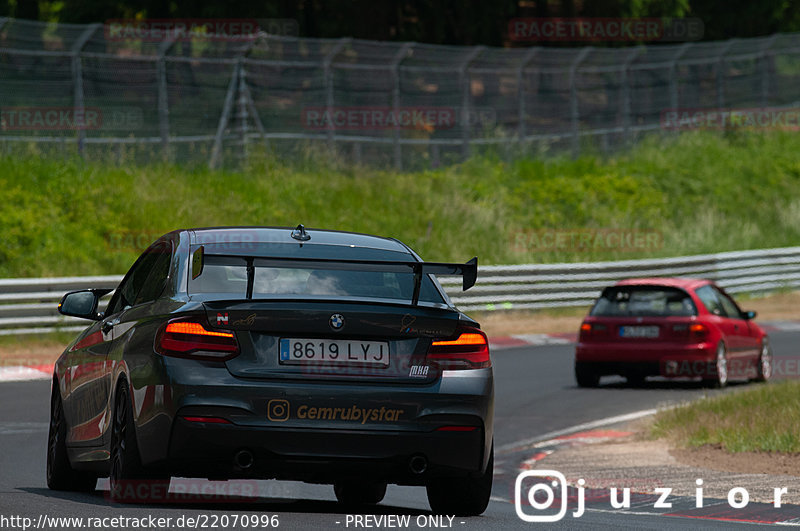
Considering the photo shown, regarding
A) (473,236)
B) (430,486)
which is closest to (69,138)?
(473,236)

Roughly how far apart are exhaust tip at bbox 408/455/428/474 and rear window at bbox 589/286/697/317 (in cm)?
1266

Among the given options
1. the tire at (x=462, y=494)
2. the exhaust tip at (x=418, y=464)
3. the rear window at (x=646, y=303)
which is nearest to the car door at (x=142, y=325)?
the exhaust tip at (x=418, y=464)

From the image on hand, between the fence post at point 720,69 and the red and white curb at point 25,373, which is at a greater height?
the fence post at point 720,69

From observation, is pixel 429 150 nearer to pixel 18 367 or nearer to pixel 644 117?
pixel 644 117

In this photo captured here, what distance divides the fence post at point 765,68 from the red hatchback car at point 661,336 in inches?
951

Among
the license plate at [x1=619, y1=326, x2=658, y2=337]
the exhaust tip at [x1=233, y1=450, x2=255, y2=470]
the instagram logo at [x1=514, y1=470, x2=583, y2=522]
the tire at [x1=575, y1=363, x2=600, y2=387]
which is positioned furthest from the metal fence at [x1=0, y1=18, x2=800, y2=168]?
the exhaust tip at [x1=233, y1=450, x2=255, y2=470]

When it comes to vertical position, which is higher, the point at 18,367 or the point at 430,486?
the point at 430,486

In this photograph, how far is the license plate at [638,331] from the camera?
19.8 metres

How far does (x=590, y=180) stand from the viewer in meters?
39.6

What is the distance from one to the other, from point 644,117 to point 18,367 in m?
25.1

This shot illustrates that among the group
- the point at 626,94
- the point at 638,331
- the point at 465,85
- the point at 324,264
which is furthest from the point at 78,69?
the point at 324,264

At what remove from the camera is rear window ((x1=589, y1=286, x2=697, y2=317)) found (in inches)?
786

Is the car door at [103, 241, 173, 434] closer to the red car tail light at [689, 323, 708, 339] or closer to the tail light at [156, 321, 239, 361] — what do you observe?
the tail light at [156, 321, 239, 361]

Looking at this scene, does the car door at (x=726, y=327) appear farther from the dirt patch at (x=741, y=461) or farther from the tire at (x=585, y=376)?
the dirt patch at (x=741, y=461)
